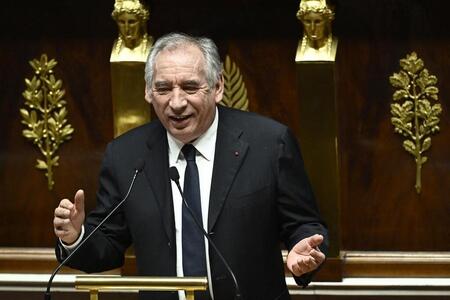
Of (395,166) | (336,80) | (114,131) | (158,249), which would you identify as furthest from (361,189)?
(158,249)

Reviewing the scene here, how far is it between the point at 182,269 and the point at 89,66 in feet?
3.18

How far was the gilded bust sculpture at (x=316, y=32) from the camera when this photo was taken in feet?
8.59

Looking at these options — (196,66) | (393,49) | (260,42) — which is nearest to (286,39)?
(260,42)

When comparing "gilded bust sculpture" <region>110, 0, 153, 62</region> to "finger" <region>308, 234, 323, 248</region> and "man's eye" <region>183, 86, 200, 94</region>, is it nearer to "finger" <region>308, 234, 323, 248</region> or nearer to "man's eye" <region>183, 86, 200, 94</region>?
"man's eye" <region>183, 86, 200, 94</region>

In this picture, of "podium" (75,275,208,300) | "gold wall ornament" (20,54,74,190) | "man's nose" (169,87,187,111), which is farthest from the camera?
"gold wall ornament" (20,54,74,190)

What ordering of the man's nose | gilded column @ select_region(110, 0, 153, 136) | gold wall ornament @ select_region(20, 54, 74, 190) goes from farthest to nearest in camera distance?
gold wall ornament @ select_region(20, 54, 74, 190) < gilded column @ select_region(110, 0, 153, 136) < the man's nose

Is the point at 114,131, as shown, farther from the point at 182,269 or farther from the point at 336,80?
the point at 182,269

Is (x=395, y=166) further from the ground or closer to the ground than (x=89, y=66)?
closer to the ground

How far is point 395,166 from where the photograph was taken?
9.10 feet

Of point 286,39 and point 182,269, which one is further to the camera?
point 286,39

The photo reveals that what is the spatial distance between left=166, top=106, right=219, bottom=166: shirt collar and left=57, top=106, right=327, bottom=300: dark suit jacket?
11 millimetres

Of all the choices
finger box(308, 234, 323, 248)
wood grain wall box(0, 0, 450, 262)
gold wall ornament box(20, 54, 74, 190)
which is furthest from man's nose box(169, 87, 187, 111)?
gold wall ornament box(20, 54, 74, 190)

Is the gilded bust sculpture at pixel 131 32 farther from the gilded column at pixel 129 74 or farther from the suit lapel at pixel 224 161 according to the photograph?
the suit lapel at pixel 224 161

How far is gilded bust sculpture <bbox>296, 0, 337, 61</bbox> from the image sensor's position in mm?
2619
